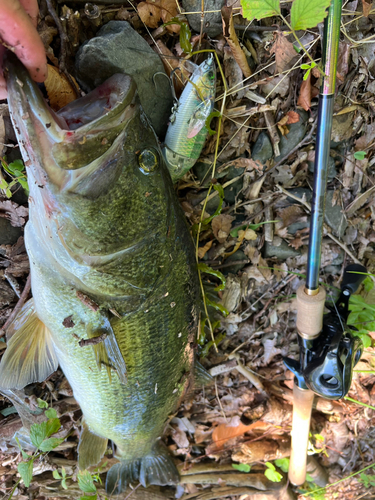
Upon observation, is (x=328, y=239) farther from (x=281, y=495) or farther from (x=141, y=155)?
(x=281, y=495)

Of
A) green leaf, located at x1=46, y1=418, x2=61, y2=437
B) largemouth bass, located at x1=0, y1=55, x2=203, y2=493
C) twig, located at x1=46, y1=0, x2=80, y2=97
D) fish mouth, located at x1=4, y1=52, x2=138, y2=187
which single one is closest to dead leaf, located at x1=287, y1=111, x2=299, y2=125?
largemouth bass, located at x1=0, y1=55, x2=203, y2=493

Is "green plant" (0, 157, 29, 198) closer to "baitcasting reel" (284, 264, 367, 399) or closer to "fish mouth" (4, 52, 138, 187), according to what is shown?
"fish mouth" (4, 52, 138, 187)

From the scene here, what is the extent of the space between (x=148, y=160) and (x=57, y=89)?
0.66 meters

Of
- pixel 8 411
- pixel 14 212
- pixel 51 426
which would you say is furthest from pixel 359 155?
pixel 8 411

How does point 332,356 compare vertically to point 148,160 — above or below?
below

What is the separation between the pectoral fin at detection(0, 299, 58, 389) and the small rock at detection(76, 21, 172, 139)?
1.26 metres

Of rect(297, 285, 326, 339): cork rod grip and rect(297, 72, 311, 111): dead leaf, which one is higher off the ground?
rect(297, 72, 311, 111): dead leaf

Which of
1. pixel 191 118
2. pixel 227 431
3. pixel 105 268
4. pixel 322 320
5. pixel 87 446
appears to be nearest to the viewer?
pixel 105 268

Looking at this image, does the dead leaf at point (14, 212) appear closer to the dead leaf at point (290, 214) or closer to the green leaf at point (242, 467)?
the dead leaf at point (290, 214)

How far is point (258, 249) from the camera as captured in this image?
7.95 feet

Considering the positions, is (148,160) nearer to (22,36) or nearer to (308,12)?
(22,36)

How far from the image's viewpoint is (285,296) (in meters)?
2.61

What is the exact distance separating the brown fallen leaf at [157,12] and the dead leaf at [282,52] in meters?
0.56

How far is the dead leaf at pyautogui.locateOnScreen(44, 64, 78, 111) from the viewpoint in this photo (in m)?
1.58
